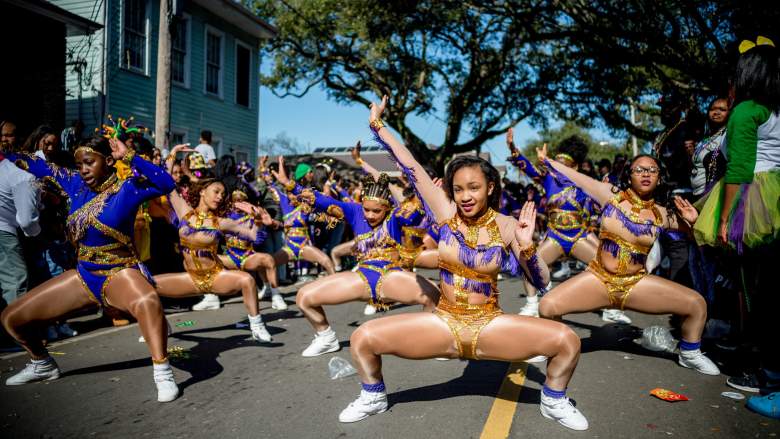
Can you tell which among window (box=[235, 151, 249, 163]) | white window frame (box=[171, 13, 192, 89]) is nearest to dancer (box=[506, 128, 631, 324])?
white window frame (box=[171, 13, 192, 89])

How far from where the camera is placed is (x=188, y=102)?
49.0ft

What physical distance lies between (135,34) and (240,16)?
12.5 ft

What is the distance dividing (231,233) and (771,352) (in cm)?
592

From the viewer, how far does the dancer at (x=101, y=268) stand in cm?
415

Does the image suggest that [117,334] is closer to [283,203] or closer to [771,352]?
[283,203]


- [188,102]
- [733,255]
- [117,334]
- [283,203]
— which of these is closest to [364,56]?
[188,102]

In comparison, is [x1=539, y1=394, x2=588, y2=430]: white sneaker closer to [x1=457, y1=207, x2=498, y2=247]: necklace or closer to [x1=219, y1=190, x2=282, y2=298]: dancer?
[x1=457, y1=207, x2=498, y2=247]: necklace

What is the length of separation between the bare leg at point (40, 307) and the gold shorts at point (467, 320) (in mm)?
3011

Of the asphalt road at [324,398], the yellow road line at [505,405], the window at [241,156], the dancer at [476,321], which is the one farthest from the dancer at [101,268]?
the window at [241,156]

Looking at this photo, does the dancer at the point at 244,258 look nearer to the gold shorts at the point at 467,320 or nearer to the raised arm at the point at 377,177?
the raised arm at the point at 377,177

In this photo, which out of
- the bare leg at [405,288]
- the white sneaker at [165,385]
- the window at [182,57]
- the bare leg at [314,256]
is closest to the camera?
the white sneaker at [165,385]

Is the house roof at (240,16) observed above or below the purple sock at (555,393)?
above

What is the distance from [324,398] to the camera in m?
3.98

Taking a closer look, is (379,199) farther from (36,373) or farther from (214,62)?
(214,62)
